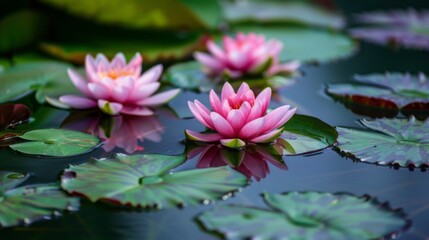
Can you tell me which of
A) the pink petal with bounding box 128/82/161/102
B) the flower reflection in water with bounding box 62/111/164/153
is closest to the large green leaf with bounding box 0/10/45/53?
the flower reflection in water with bounding box 62/111/164/153

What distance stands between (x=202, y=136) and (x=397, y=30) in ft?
5.80

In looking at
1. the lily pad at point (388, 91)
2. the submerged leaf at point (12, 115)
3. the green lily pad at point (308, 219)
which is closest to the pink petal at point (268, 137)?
the green lily pad at point (308, 219)

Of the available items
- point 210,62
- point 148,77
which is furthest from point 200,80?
point 148,77

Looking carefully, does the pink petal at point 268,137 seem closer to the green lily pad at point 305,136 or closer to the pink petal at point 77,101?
the green lily pad at point 305,136

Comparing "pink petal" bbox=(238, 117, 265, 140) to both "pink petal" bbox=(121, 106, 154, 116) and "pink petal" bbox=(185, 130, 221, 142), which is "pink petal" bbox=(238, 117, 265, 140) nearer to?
"pink petal" bbox=(185, 130, 221, 142)

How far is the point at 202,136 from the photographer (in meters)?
1.57

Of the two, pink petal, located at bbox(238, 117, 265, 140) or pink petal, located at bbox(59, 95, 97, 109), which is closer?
pink petal, located at bbox(238, 117, 265, 140)

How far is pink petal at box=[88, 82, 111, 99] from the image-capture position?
1.76 meters

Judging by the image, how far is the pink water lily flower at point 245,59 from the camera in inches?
85.3

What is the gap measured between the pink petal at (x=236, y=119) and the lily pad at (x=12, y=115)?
0.60 metres

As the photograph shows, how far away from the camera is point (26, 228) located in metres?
1.18

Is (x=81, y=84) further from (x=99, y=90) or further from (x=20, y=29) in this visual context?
(x=20, y=29)

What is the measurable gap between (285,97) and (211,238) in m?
0.97

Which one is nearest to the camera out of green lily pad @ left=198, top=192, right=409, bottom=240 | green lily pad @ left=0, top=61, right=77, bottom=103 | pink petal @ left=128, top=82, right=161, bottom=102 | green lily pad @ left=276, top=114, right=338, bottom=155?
green lily pad @ left=198, top=192, right=409, bottom=240
